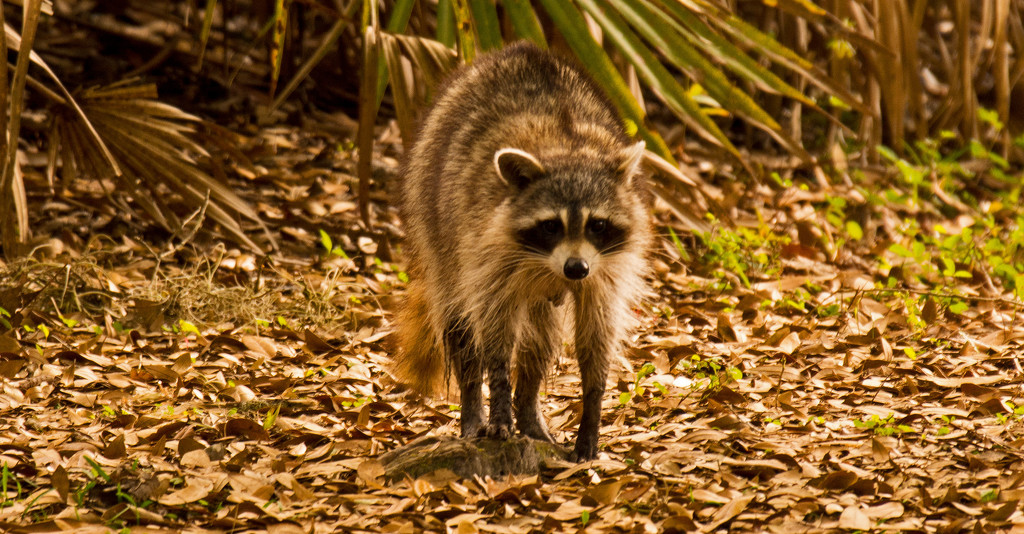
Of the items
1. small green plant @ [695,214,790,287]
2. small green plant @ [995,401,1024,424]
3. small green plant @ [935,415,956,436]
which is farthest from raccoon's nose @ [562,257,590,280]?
small green plant @ [695,214,790,287]

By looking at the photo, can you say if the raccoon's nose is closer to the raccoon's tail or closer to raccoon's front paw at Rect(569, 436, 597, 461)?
raccoon's front paw at Rect(569, 436, 597, 461)

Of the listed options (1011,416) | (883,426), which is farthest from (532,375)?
(1011,416)

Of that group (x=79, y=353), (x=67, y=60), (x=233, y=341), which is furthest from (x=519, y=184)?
(x=67, y=60)

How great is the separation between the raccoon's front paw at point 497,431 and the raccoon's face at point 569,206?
0.47 meters

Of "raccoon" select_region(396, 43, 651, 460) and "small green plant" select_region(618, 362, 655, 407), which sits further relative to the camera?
"small green plant" select_region(618, 362, 655, 407)

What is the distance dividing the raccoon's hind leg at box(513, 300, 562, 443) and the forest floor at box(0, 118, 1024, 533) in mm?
136

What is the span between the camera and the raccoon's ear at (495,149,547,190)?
312 centimetres

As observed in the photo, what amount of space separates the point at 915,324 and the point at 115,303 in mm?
3149

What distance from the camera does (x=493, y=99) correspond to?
355 cm

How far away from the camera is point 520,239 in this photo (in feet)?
10.5

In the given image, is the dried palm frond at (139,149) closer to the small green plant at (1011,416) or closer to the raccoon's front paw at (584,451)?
the raccoon's front paw at (584,451)

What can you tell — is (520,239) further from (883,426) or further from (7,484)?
(7,484)

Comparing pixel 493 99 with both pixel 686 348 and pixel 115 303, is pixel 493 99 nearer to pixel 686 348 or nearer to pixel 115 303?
pixel 686 348

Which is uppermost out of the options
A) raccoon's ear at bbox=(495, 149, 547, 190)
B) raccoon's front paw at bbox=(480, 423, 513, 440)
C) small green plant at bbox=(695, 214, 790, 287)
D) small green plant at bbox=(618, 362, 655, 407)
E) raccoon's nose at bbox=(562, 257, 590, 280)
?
raccoon's ear at bbox=(495, 149, 547, 190)
